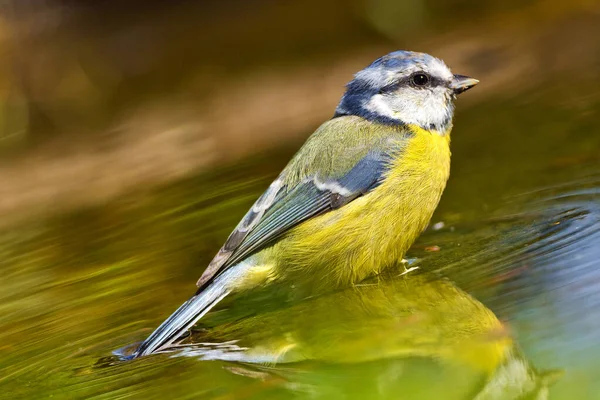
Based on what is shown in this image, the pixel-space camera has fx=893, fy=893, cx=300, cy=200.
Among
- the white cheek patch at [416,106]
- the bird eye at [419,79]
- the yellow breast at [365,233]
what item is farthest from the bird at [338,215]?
the bird eye at [419,79]

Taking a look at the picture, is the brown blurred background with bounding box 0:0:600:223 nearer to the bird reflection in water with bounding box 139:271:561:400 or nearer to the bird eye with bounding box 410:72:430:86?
the bird eye with bounding box 410:72:430:86

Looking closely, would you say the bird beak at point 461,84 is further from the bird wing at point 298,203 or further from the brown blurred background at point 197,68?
the brown blurred background at point 197,68

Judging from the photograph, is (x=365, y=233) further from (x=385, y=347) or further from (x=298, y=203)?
(x=385, y=347)

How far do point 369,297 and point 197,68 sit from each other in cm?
468

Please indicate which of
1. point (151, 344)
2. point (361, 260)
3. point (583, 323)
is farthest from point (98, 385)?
point (583, 323)

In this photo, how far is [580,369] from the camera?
179cm

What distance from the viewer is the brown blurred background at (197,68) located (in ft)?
17.0

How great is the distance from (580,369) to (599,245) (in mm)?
825

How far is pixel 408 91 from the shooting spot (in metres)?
3.69

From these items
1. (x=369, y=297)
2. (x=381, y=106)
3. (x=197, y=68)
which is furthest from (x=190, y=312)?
(x=197, y=68)

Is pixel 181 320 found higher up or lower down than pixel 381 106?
lower down

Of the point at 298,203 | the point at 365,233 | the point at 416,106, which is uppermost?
the point at 416,106

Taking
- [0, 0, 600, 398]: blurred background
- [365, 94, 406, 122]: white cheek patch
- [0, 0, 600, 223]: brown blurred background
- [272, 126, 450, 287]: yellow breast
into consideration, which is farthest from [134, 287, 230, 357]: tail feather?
[0, 0, 600, 223]: brown blurred background

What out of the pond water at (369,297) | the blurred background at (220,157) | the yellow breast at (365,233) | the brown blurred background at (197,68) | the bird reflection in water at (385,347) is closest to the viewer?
Result: the bird reflection in water at (385,347)
